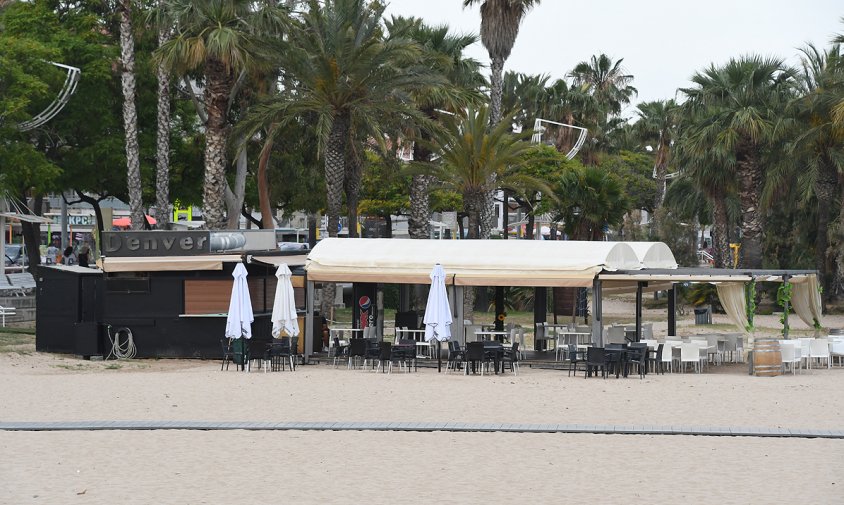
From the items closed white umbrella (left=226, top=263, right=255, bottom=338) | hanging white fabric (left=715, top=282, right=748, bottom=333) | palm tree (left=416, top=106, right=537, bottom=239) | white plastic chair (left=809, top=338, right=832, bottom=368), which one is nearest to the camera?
closed white umbrella (left=226, top=263, right=255, bottom=338)

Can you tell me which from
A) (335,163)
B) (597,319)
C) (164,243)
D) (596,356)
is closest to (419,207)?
(335,163)

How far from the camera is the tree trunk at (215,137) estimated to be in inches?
1366

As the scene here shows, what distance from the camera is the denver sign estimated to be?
25.2 m

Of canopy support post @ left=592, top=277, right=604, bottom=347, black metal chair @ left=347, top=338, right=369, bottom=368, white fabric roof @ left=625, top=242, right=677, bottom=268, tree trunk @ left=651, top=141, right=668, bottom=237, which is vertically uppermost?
tree trunk @ left=651, top=141, right=668, bottom=237

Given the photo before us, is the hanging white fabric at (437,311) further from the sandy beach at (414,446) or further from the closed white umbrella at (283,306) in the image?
the closed white umbrella at (283,306)

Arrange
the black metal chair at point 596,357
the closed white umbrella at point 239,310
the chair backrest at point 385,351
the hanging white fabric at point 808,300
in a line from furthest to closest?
the hanging white fabric at point 808,300
the chair backrest at point 385,351
the closed white umbrella at point 239,310
the black metal chair at point 596,357

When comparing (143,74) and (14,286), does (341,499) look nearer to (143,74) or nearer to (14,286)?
(14,286)

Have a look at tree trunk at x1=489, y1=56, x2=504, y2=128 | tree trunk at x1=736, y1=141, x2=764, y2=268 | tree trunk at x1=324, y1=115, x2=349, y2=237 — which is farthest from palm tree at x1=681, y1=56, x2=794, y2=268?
tree trunk at x1=324, y1=115, x2=349, y2=237

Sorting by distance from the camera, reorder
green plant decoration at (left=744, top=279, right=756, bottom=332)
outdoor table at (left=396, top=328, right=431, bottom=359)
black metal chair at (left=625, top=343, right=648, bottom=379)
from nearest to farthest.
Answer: black metal chair at (left=625, top=343, right=648, bottom=379)
green plant decoration at (left=744, top=279, right=756, bottom=332)
outdoor table at (left=396, top=328, right=431, bottom=359)

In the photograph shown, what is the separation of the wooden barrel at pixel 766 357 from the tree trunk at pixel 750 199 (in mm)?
23280

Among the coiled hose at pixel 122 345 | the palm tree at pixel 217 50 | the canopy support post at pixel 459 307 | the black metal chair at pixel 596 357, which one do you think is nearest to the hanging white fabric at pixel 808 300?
the black metal chair at pixel 596 357

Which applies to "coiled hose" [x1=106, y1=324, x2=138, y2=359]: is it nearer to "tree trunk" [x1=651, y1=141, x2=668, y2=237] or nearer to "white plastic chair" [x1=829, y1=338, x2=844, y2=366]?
"white plastic chair" [x1=829, y1=338, x2=844, y2=366]

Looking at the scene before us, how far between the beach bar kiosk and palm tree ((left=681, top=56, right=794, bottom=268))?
79.1 feet

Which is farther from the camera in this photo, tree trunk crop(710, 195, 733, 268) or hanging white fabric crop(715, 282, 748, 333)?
tree trunk crop(710, 195, 733, 268)
